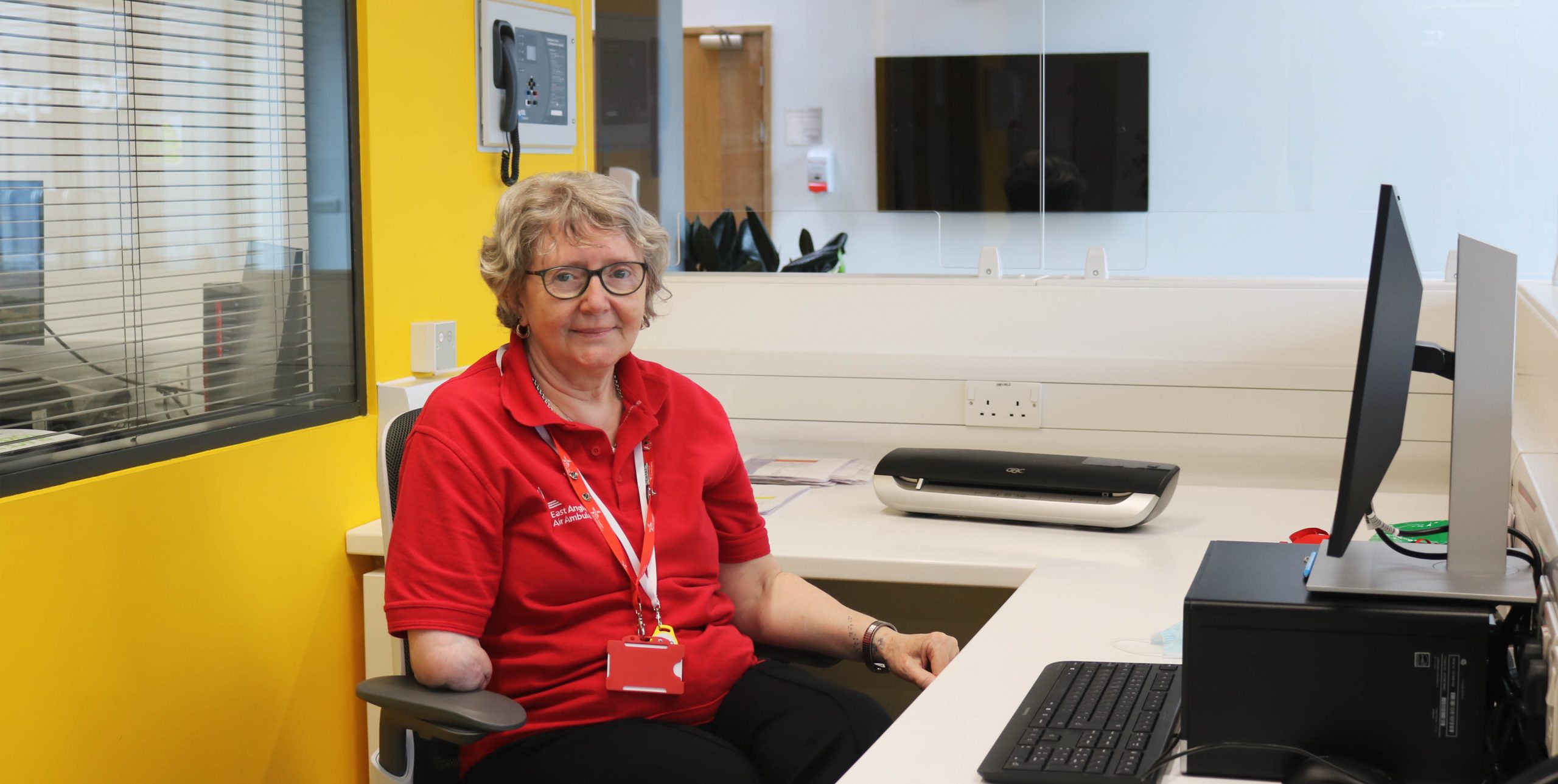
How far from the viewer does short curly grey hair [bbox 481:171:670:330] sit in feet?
5.49

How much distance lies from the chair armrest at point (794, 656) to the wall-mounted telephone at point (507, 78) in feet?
3.96

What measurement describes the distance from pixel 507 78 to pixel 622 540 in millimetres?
1223

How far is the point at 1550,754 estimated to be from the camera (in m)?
1.02

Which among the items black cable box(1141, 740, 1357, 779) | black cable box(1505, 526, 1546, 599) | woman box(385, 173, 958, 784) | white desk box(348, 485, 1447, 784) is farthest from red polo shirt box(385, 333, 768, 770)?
black cable box(1505, 526, 1546, 599)

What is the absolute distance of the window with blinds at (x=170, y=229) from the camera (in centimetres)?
173

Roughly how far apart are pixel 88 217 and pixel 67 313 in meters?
0.14

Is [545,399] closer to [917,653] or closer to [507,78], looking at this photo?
[917,653]

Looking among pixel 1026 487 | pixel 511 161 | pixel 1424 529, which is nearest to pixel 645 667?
pixel 1026 487

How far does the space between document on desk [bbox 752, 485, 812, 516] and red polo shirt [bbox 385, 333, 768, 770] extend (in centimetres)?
59

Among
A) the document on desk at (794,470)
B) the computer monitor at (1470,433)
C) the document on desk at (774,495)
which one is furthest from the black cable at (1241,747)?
the document on desk at (794,470)

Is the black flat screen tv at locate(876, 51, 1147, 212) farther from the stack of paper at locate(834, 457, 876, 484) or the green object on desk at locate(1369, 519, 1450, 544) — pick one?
the green object on desk at locate(1369, 519, 1450, 544)

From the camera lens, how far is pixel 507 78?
2520 millimetres

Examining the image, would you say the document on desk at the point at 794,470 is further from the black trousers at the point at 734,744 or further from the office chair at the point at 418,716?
the office chair at the point at 418,716

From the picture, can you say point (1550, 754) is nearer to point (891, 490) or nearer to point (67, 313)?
point (891, 490)
